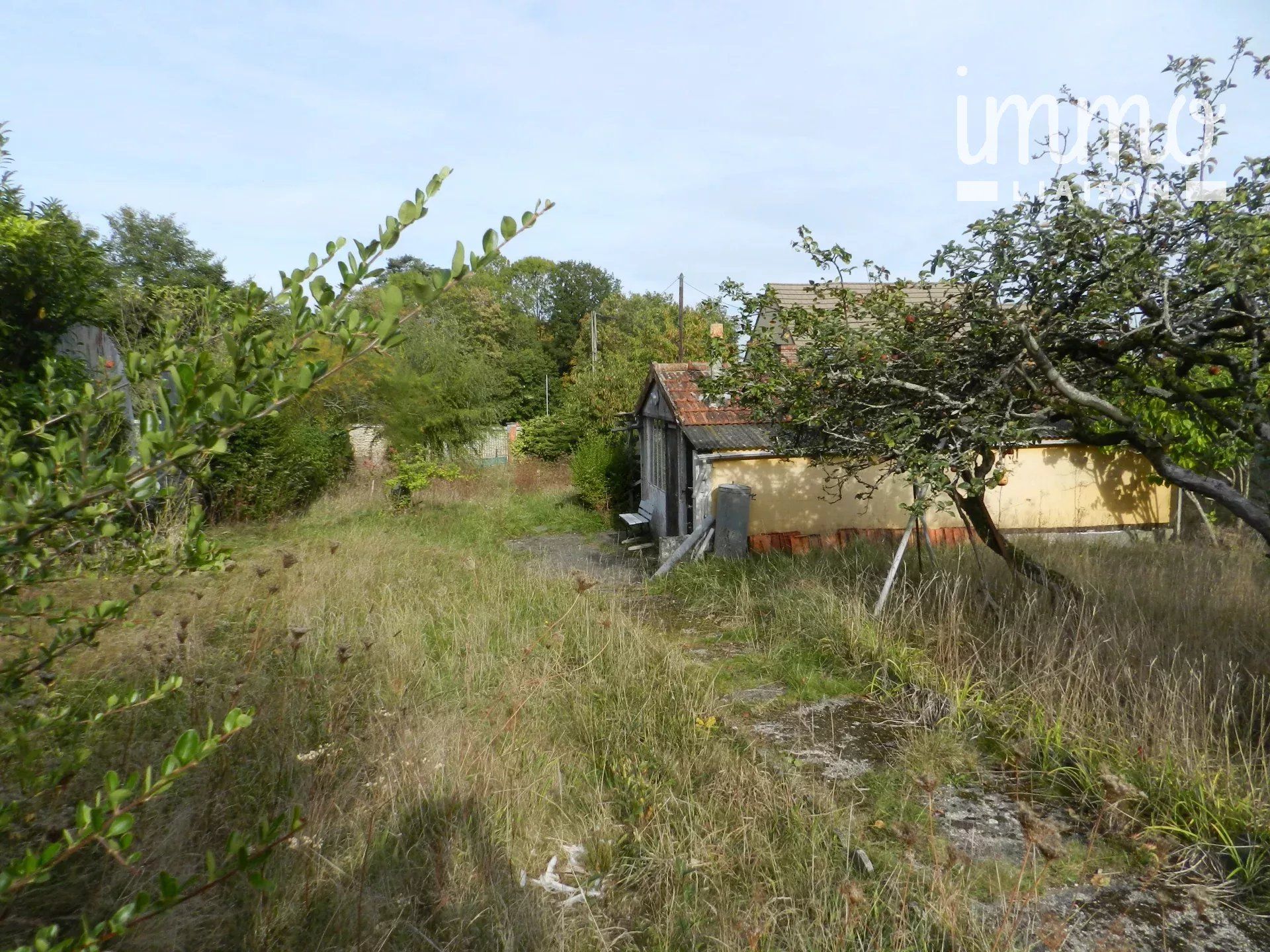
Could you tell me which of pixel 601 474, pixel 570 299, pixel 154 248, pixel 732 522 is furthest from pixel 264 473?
pixel 570 299

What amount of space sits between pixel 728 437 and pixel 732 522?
1.68 m

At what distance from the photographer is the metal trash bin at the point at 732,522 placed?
11.9 m

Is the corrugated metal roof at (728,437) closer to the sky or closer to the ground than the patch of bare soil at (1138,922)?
closer to the sky

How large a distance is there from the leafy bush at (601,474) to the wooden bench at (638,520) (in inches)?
61.7

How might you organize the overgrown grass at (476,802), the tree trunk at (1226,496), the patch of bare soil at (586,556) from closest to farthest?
the overgrown grass at (476,802)
the tree trunk at (1226,496)
the patch of bare soil at (586,556)

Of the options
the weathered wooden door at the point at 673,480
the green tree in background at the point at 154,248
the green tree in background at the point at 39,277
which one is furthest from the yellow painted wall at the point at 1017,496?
the green tree in background at the point at 154,248

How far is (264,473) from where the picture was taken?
13.9 m

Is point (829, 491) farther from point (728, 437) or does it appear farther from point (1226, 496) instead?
point (1226, 496)

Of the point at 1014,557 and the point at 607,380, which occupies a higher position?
the point at 607,380

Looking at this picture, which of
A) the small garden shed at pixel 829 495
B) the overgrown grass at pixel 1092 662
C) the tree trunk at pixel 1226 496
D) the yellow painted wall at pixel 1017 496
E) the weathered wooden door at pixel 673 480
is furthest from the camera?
the weathered wooden door at pixel 673 480

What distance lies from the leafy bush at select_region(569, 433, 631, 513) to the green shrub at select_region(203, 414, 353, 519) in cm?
593

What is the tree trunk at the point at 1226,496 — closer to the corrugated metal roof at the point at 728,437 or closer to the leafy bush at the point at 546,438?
the corrugated metal roof at the point at 728,437

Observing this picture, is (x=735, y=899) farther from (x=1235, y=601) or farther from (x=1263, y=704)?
(x=1235, y=601)

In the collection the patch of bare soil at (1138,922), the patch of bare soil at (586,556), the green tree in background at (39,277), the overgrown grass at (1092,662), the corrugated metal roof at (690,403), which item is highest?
the green tree in background at (39,277)
